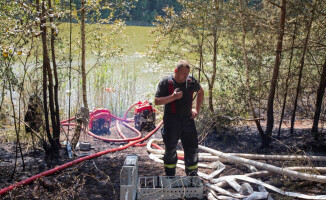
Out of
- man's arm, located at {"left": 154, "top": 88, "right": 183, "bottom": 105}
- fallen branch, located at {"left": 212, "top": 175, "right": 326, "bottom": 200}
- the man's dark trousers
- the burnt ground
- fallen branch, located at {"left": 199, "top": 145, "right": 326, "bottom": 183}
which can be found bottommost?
the burnt ground

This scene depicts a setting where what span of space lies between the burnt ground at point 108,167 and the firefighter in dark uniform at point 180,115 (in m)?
0.64

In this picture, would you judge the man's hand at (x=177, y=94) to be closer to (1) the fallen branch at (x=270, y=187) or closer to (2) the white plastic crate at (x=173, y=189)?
(2) the white plastic crate at (x=173, y=189)

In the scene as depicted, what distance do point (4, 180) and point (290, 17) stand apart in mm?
Result: 5601

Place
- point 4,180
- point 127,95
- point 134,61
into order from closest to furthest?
point 4,180 < point 127,95 < point 134,61

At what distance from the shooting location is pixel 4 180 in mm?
4391

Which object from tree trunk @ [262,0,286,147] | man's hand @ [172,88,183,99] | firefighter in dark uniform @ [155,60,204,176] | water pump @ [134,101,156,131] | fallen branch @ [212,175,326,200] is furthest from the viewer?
water pump @ [134,101,156,131]

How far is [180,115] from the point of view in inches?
162

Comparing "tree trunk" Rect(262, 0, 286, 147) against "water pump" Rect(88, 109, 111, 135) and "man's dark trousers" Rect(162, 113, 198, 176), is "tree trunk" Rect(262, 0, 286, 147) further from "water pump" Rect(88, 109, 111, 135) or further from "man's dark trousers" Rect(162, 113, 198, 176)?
"water pump" Rect(88, 109, 111, 135)

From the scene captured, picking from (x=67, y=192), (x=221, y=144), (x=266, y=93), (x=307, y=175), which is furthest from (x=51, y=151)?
(x=266, y=93)

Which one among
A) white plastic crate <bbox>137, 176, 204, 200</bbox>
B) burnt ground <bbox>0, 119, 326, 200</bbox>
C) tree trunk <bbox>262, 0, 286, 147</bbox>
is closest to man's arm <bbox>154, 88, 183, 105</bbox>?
white plastic crate <bbox>137, 176, 204, 200</bbox>

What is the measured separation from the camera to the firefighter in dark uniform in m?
4.01

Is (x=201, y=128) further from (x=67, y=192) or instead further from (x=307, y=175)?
(x=67, y=192)

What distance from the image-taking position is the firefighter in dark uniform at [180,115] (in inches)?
158

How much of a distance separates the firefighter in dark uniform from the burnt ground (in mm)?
643
